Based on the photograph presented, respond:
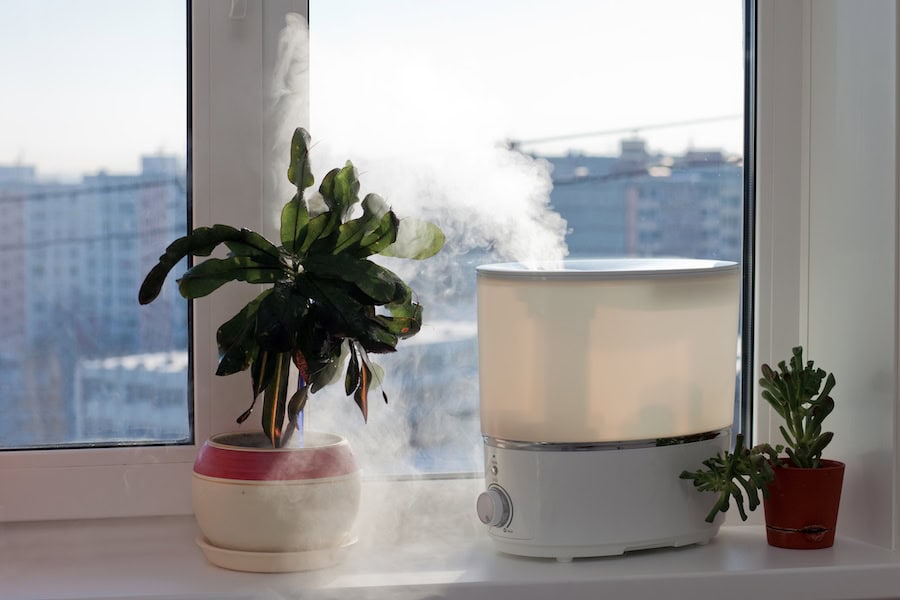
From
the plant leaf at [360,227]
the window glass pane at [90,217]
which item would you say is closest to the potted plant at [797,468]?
the plant leaf at [360,227]

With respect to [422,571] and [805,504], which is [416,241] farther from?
[805,504]

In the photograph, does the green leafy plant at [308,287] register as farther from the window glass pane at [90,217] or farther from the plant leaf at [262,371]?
the window glass pane at [90,217]

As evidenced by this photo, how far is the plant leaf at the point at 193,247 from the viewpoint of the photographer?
114 centimetres

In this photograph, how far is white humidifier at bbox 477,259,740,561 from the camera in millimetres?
1228

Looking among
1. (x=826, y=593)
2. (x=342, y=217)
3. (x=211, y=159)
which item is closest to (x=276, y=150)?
(x=211, y=159)

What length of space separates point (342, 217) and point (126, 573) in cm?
54

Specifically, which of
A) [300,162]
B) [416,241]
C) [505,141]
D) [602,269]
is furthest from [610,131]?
[300,162]

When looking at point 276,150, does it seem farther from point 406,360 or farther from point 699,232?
point 699,232

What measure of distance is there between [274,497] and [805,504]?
0.70 meters

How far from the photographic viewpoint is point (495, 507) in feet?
4.12

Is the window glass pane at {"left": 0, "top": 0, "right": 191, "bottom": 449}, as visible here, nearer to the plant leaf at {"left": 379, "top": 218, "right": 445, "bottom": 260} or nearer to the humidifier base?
the plant leaf at {"left": 379, "top": 218, "right": 445, "bottom": 260}

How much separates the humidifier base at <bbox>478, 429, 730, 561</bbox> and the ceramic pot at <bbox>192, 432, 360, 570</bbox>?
19 cm

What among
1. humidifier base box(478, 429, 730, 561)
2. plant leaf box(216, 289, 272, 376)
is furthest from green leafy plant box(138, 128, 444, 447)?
humidifier base box(478, 429, 730, 561)

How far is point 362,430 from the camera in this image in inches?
55.5
